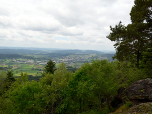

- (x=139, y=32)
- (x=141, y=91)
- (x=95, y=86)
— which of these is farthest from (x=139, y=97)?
(x=139, y=32)

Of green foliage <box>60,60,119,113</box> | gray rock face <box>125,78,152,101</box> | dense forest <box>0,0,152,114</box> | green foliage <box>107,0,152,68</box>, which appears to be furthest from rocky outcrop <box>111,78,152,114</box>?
green foliage <box>107,0,152,68</box>

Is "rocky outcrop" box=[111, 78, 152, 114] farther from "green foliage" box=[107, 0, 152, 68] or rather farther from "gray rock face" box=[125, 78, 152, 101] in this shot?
"green foliage" box=[107, 0, 152, 68]

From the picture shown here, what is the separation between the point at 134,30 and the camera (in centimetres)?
1980

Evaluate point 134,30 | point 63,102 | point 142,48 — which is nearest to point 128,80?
point 142,48

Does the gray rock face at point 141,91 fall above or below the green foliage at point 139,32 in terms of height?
below

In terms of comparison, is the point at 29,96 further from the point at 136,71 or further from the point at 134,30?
the point at 134,30

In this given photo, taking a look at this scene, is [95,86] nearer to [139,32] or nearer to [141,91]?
[141,91]

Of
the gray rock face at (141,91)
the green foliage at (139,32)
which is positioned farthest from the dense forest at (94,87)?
the gray rock face at (141,91)

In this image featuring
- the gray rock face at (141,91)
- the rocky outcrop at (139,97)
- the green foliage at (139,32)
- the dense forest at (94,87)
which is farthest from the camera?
the green foliage at (139,32)

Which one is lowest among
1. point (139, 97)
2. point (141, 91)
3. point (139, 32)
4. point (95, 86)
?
point (139, 97)

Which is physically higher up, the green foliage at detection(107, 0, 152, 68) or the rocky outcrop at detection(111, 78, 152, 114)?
the green foliage at detection(107, 0, 152, 68)

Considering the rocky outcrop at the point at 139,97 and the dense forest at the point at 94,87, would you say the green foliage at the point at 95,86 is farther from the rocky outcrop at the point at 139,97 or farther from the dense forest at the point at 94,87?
the rocky outcrop at the point at 139,97

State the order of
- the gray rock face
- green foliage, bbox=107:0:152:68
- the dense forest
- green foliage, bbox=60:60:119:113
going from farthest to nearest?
green foliage, bbox=107:0:152:68
the dense forest
green foliage, bbox=60:60:119:113
the gray rock face

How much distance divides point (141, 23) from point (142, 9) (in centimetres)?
286
